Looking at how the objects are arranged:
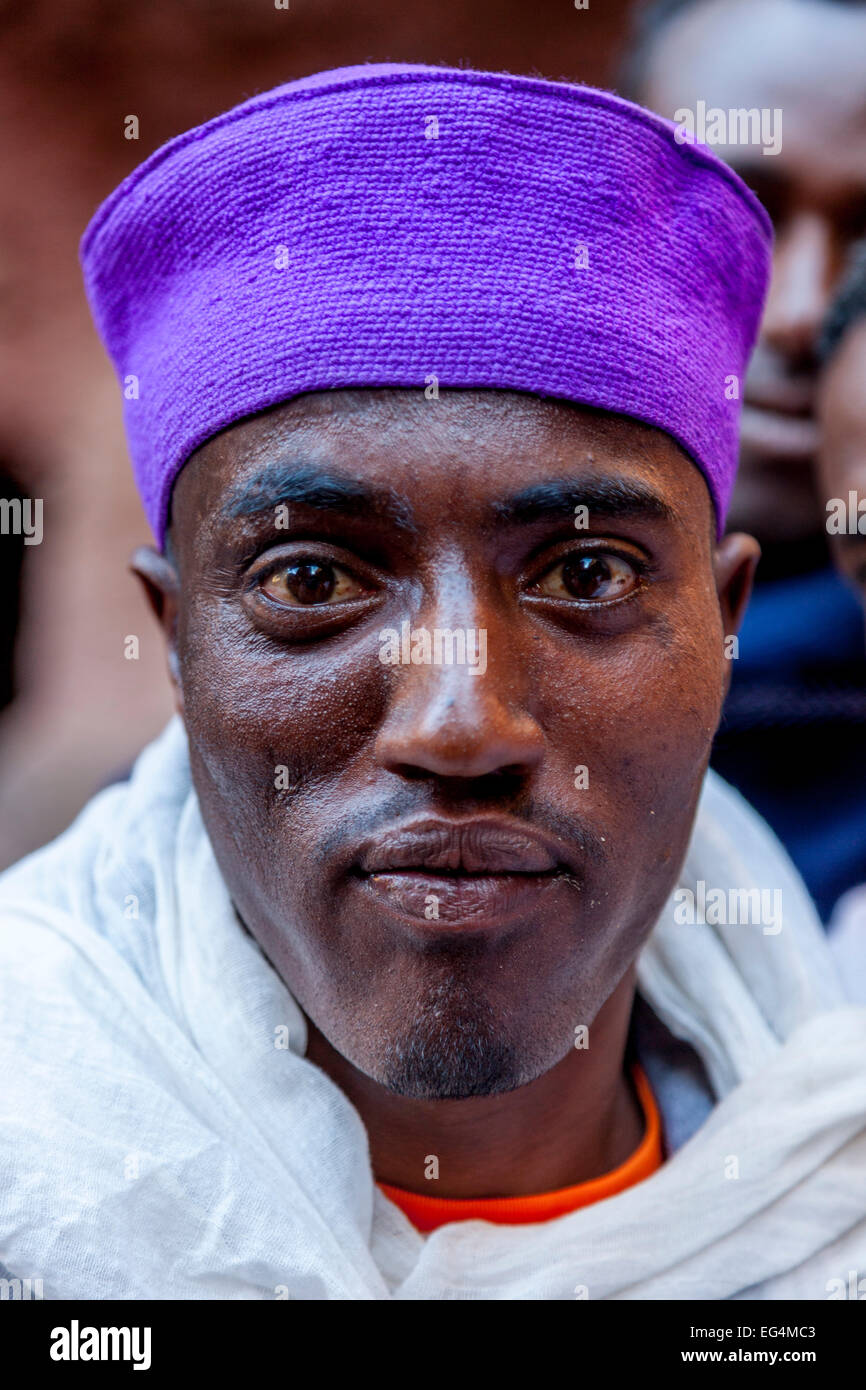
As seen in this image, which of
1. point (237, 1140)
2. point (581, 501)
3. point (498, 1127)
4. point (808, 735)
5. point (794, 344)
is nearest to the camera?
point (581, 501)

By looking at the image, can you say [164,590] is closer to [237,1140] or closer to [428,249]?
[428,249]

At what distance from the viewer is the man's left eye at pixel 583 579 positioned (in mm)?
1493

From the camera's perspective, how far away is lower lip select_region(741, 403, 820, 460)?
2.95 metres

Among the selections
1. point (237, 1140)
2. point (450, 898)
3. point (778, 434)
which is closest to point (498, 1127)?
point (237, 1140)

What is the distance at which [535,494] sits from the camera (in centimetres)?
142

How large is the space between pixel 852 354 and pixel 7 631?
2.38 m

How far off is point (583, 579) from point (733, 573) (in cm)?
39

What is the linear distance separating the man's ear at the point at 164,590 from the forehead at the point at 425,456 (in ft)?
0.66

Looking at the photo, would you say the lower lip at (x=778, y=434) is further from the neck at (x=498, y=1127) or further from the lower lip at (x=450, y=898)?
the lower lip at (x=450, y=898)

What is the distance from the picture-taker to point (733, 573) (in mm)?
1806

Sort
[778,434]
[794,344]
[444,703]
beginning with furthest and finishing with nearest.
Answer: [778,434], [794,344], [444,703]

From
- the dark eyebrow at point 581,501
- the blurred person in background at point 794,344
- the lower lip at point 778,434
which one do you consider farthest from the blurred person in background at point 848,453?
the dark eyebrow at point 581,501

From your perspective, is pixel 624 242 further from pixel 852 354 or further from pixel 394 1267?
pixel 394 1267

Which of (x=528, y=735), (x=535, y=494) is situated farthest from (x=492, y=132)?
(x=528, y=735)
